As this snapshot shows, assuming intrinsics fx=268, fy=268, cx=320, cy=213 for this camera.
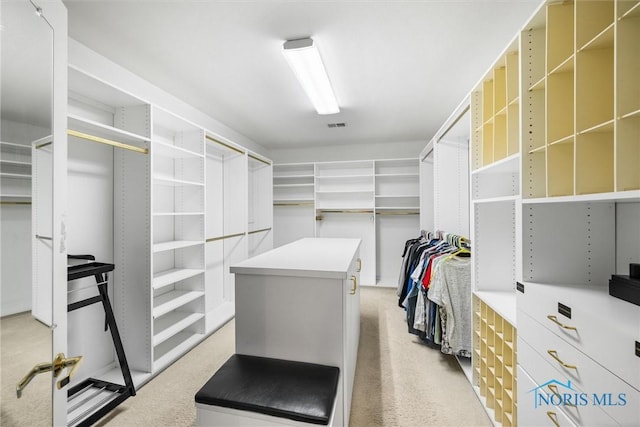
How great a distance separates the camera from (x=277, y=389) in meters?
1.19

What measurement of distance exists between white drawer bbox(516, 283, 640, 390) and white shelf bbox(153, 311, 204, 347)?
8.97 ft

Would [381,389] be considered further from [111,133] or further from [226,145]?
[226,145]

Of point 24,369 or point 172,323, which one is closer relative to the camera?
point 24,369

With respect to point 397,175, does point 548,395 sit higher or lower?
lower

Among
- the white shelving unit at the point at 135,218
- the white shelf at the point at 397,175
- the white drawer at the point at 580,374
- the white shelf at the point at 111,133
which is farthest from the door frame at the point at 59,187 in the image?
the white shelf at the point at 397,175

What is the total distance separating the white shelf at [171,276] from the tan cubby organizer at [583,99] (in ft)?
9.05

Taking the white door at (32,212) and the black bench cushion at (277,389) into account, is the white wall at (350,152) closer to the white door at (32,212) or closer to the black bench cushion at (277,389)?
the black bench cushion at (277,389)

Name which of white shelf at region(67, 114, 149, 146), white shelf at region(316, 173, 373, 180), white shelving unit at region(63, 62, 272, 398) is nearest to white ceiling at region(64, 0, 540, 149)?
white shelving unit at region(63, 62, 272, 398)

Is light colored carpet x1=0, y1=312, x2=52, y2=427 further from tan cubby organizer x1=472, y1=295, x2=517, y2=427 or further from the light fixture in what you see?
the light fixture

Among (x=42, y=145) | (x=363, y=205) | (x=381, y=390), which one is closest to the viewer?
(x=42, y=145)

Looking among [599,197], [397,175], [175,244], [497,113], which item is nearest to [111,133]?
[175,244]

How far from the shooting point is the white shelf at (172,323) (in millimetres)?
2442

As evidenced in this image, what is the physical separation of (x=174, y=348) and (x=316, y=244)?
1.79 metres

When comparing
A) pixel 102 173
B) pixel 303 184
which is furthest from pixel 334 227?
pixel 102 173
